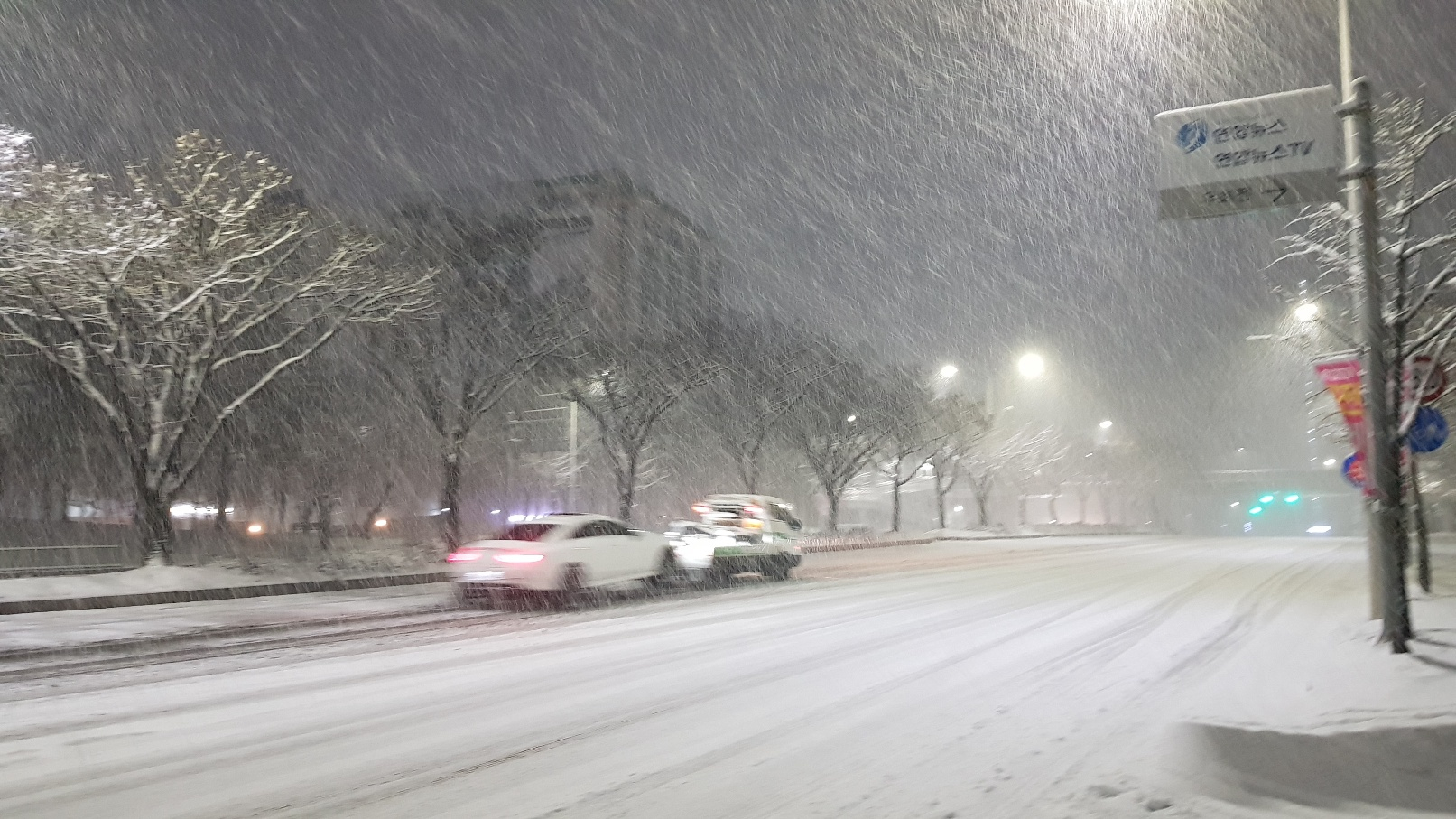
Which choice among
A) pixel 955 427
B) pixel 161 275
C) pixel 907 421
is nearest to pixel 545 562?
pixel 161 275

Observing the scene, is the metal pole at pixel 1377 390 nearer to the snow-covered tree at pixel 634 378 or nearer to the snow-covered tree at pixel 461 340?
the snow-covered tree at pixel 461 340

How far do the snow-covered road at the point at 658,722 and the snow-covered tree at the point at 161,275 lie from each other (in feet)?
36.0

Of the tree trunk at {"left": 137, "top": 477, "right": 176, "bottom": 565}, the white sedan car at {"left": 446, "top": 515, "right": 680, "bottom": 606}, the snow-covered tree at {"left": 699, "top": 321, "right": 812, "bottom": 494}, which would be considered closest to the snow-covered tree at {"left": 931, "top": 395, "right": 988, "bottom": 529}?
the snow-covered tree at {"left": 699, "top": 321, "right": 812, "bottom": 494}

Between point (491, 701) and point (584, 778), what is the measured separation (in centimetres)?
253

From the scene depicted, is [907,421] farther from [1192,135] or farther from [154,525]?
[1192,135]

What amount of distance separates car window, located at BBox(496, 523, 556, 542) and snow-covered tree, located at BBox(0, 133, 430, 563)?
8301mm

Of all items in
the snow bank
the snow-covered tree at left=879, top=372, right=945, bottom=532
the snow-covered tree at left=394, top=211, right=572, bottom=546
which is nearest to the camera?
the snow bank

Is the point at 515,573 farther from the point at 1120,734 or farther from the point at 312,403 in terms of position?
the point at 312,403

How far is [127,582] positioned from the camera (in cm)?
1786

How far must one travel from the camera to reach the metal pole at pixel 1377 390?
9570 millimetres

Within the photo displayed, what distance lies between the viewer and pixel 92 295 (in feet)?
62.3

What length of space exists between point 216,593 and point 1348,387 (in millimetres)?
17695

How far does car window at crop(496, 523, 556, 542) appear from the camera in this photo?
16.1 metres

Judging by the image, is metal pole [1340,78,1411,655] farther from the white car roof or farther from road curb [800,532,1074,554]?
road curb [800,532,1074,554]
